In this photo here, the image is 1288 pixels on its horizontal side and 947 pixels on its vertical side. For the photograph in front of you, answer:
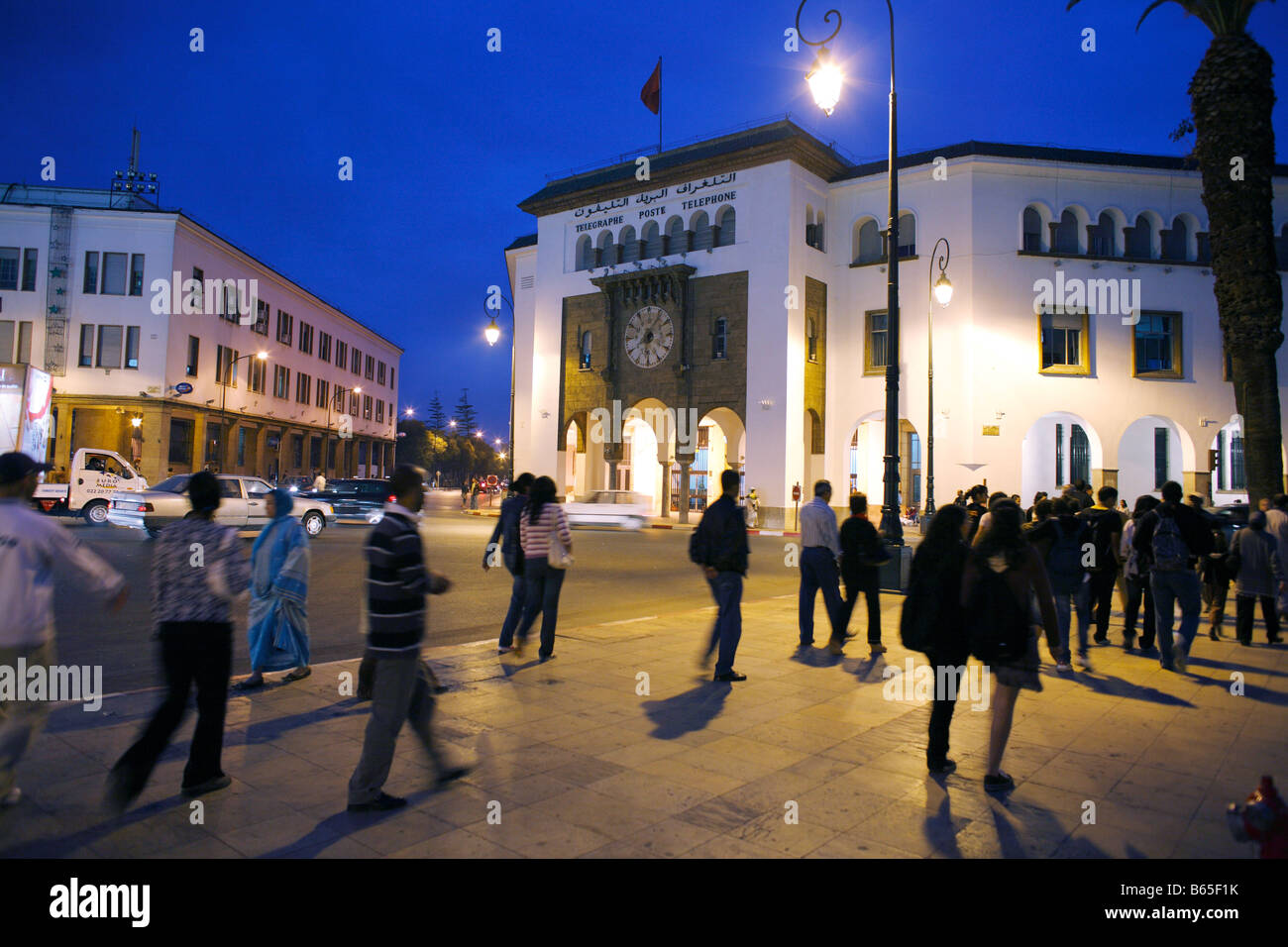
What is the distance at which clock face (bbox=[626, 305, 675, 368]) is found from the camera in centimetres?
3588

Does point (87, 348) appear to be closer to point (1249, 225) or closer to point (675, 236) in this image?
point (675, 236)

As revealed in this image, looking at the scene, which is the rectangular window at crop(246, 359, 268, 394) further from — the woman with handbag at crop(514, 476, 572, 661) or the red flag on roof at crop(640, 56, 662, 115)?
the woman with handbag at crop(514, 476, 572, 661)

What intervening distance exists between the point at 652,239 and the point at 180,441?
2614 centimetres

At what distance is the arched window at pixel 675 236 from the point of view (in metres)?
35.8

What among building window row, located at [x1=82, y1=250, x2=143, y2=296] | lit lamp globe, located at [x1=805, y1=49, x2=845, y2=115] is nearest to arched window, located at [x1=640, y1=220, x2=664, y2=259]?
lit lamp globe, located at [x1=805, y1=49, x2=845, y2=115]

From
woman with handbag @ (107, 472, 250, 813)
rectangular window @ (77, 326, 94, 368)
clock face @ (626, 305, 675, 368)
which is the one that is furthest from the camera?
rectangular window @ (77, 326, 94, 368)

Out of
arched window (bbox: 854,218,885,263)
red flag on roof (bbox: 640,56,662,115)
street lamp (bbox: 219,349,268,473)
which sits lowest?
street lamp (bbox: 219,349,268,473)

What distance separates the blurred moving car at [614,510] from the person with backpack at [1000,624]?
25.6m

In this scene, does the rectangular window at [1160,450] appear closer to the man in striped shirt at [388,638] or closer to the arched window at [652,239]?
the arched window at [652,239]

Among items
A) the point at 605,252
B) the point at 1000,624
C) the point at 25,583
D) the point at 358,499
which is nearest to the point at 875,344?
the point at 605,252

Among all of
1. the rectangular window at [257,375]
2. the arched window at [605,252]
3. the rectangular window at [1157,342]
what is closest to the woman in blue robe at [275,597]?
the rectangular window at [1157,342]

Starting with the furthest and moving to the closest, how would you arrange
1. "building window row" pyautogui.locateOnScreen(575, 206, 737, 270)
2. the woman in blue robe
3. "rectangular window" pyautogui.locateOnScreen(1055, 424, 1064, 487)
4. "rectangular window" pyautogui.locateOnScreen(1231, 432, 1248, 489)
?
"rectangular window" pyautogui.locateOnScreen(1055, 424, 1064, 487), "building window row" pyautogui.locateOnScreen(575, 206, 737, 270), "rectangular window" pyautogui.locateOnScreen(1231, 432, 1248, 489), the woman in blue robe
